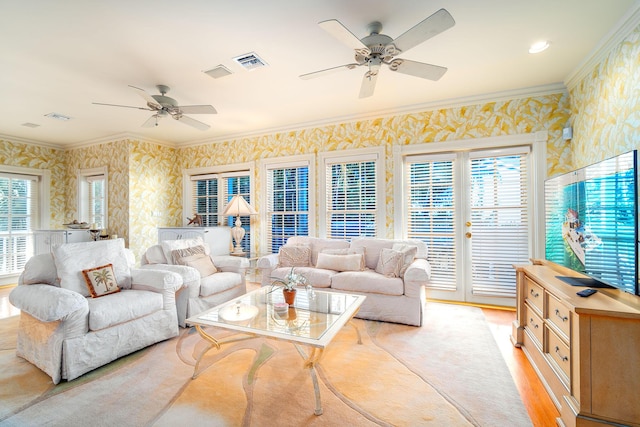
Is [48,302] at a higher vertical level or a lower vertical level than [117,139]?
lower

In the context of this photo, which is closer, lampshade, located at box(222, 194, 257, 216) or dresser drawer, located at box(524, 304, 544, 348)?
dresser drawer, located at box(524, 304, 544, 348)

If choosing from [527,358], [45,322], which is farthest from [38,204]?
[527,358]

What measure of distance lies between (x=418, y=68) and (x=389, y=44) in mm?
395

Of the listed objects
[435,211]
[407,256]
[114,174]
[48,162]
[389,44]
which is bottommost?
[407,256]

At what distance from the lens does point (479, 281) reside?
3.90 meters

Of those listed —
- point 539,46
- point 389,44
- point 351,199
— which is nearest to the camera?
point 389,44

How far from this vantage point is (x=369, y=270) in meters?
3.80

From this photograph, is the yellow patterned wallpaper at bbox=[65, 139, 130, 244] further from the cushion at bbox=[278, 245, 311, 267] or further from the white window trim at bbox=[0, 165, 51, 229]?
the cushion at bbox=[278, 245, 311, 267]

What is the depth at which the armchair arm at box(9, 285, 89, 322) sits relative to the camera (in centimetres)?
210

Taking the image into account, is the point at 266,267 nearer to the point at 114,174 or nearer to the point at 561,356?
the point at 561,356

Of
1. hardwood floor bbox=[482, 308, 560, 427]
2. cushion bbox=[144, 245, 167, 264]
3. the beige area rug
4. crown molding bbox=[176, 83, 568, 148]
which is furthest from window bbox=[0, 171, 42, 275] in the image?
hardwood floor bbox=[482, 308, 560, 427]

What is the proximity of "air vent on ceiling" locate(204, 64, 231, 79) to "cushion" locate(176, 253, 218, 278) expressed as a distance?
2.09 meters

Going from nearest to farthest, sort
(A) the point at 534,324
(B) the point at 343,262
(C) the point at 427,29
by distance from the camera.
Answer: (C) the point at 427,29 < (A) the point at 534,324 < (B) the point at 343,262

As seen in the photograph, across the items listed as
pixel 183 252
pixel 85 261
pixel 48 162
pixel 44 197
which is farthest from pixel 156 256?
pixel 48 162
